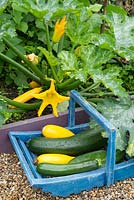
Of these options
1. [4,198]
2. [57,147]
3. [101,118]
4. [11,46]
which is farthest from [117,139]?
[11,46]

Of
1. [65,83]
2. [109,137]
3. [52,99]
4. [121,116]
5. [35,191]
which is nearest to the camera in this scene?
[109,137]

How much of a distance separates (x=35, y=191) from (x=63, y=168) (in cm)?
20

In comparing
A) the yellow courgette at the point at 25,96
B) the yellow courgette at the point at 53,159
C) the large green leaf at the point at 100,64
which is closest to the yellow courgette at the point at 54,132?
the yellow courgette at the point at 53,159

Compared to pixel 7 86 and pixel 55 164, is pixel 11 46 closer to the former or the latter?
pixel 7 86

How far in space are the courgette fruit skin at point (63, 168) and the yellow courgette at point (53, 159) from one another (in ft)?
0.18

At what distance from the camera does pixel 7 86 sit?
327cm

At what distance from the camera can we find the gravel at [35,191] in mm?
2492

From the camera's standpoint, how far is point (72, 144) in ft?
8.70

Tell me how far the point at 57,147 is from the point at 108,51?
1.93ft

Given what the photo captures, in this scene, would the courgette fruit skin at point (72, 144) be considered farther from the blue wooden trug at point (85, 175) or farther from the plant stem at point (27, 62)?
the plant stem at point (27, 62)

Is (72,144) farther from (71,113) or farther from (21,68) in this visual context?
(21,68)

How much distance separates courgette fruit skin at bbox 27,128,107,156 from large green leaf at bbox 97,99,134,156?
0.36 ft

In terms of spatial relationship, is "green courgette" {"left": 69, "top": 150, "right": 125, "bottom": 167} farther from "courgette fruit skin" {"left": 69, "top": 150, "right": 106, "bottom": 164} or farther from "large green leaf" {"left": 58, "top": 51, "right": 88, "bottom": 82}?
"large green leaf" {"left": 58, "top": 51, "right": 88, "bottom": 82}

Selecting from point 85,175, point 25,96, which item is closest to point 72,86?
point 25,96
